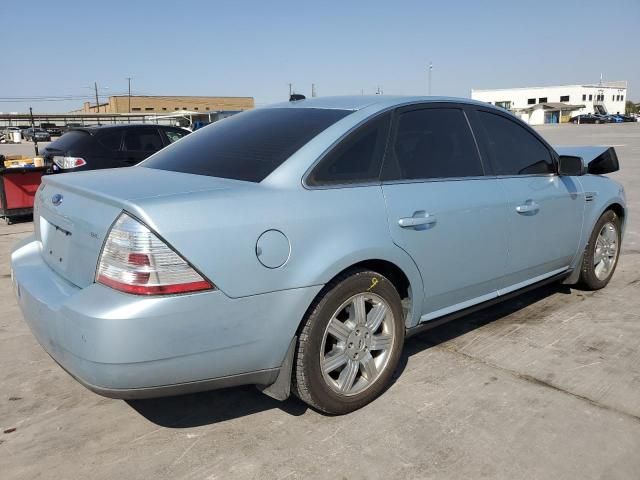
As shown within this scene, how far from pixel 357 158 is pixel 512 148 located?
4.99 feet

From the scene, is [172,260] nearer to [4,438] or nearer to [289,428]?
[289,428]

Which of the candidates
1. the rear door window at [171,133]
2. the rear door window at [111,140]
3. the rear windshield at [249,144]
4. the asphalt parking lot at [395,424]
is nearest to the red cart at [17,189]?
the rear door window at [111,140]

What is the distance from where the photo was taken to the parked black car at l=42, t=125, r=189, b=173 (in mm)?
8750

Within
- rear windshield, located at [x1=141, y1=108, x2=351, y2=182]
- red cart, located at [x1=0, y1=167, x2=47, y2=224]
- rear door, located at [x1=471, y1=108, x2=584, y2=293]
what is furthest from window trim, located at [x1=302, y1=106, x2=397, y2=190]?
red cart, located at [x1=0, y1=167, x2=47, y2=224]

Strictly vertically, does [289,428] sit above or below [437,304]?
below

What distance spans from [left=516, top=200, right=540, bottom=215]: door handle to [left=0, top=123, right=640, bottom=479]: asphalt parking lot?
89cm

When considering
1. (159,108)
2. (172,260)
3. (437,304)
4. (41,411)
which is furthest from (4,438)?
(159,108)

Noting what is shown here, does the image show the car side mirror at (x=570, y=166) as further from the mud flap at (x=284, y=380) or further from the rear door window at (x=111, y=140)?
the rear door window at (x=111, y=140)

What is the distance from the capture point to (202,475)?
2.40 meters

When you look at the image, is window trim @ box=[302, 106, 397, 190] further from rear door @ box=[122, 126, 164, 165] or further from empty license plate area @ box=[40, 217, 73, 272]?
rear door @ box=[122, 126, 164, 165]

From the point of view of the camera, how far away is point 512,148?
3.88m

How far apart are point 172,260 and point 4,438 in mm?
1395

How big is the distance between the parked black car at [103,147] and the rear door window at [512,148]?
260 inches

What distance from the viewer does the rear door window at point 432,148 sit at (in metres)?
3.12
